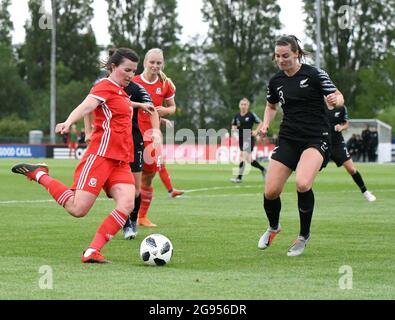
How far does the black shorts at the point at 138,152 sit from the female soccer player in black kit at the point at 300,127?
6.66 feet

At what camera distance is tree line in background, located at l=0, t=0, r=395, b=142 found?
225 feet

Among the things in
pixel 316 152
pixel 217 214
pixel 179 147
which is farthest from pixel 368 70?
pixel 316 152

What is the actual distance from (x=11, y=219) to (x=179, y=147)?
3364 cm

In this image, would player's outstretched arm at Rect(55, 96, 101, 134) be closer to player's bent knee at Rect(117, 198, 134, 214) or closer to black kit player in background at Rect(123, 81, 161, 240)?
player's bent knee at Rect(117, 198, 134, 214)

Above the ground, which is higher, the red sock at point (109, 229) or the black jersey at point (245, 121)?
the black jersey at point (245, 121)

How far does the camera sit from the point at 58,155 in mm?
52469

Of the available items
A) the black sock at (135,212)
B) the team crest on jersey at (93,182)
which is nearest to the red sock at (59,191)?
the team crest on jersey at (93,182)

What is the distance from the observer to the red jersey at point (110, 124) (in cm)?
910

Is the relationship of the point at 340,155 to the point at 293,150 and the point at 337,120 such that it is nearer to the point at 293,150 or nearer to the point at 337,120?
the point at 337,120

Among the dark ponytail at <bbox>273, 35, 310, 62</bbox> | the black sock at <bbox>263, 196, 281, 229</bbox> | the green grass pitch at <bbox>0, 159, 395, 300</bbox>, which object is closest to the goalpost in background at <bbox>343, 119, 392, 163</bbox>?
the green grass pitch at <bbox>0, 159, 395, 300</bbox>

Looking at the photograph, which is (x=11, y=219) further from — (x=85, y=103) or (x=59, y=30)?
(x=59, y=30)

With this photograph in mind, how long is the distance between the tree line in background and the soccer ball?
56428mm

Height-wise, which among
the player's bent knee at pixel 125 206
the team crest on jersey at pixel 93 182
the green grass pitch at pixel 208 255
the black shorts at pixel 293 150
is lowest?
the green grass pitch at pixel 208 255

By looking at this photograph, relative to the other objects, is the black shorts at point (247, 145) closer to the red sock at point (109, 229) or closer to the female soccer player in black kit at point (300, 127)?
the female soccer player in black kit at point (300, 127)
